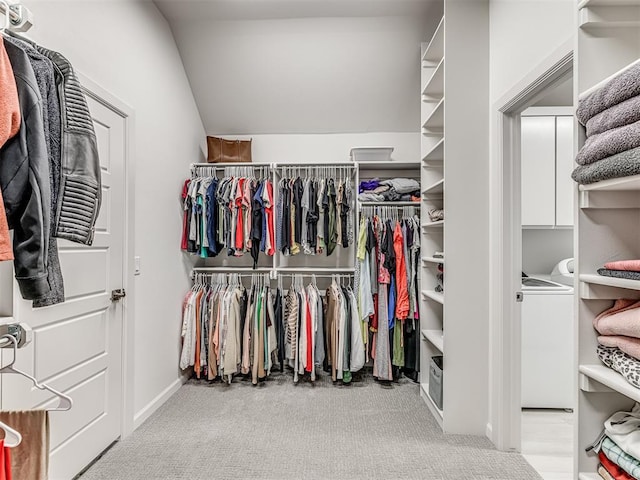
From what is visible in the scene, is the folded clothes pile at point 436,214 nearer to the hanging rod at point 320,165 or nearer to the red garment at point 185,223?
the hanging rod at point 320,165

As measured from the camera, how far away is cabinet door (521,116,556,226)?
10.6 ft

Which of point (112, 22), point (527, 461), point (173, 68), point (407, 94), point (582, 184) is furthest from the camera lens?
point (407, 94)

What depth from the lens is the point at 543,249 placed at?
3.65 m

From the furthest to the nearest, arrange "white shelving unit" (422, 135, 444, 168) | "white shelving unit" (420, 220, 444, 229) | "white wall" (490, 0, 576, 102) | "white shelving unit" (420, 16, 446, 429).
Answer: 1. "white shelving unit" (420, 16, 446, 429)
2. "white shelving unit" (422, 135, 444, 168)
3. "white shelving unit" (420, 220, 444, 229)
4. "white wall" (490, 0, 576, 102)

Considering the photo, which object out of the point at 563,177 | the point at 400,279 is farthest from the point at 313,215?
the point at 563,177

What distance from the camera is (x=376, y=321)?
3.37m

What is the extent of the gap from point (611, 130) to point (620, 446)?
2.78ft

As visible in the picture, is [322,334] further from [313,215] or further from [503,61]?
[503,61]

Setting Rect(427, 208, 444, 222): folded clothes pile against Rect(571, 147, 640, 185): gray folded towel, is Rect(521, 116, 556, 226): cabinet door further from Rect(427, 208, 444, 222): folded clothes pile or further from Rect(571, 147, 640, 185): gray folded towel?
Rect(571, 147, 640, 185): gray folded towel

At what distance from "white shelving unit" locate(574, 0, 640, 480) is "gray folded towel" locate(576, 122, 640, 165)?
0.09 m

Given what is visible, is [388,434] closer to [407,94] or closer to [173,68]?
[407,94]

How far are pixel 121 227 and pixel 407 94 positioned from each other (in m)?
2.62

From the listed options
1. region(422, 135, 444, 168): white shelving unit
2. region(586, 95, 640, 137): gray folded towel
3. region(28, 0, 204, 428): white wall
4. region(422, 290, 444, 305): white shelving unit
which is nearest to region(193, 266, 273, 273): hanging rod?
region(28, 0, 204, 428): white wall

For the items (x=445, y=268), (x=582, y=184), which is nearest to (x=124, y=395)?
(x=445, y=268)
